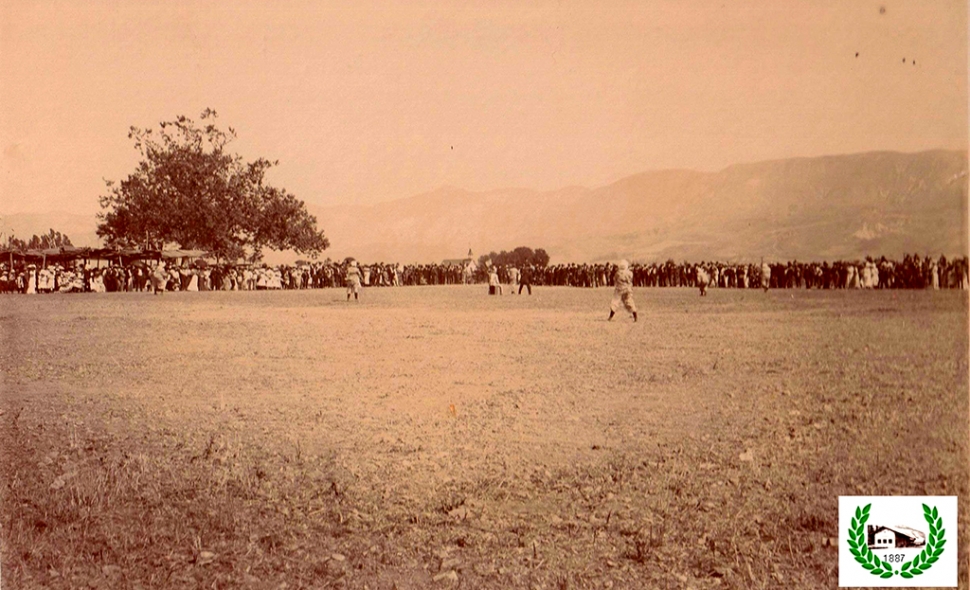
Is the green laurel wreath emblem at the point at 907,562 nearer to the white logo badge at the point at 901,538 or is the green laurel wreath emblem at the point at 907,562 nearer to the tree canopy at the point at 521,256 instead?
the white logo badge at the point at 901,538

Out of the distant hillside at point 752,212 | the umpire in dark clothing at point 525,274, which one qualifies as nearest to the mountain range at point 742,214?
the distant hillside at point 752,212

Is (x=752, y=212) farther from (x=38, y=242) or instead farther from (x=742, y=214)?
(x=38, y=242)

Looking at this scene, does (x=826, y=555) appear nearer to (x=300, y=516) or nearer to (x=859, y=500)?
(x=859, y=500)

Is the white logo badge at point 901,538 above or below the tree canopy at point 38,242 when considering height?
below

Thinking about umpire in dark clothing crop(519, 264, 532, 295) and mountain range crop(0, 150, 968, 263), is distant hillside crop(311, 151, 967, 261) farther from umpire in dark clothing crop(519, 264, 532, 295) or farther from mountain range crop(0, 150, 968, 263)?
umpire in dark clothing crop(519, 264, 532, 295)

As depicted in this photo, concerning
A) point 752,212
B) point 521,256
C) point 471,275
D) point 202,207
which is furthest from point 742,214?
point 471,275
